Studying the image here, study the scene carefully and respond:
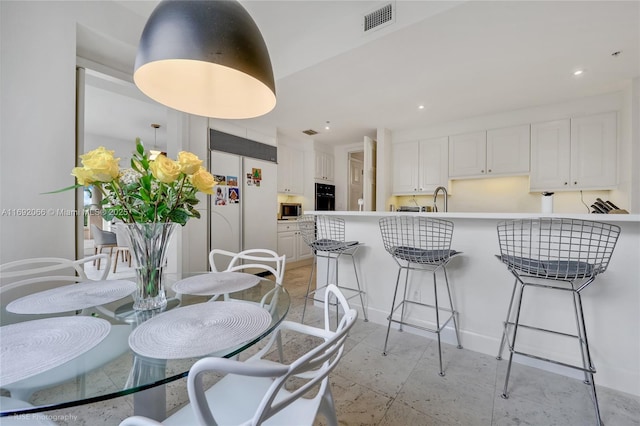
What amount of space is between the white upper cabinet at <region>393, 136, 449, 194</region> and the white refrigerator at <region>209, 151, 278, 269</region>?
7.15ft

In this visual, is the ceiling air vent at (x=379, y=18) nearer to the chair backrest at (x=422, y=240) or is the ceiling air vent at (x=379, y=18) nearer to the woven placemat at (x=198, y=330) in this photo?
the chair backrest at (x=422, y=240)

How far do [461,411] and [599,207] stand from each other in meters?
2.17

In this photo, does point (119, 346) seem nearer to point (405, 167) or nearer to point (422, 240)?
point (422, 240)

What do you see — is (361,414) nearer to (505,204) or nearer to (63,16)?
(63,16)

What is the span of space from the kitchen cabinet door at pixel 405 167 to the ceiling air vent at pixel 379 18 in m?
2.61

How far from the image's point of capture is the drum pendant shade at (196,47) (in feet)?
3.00

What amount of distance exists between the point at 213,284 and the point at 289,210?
380cm

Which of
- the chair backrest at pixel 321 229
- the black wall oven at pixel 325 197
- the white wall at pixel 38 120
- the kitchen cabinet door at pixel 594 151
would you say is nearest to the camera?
the white wall at pixel 38 120

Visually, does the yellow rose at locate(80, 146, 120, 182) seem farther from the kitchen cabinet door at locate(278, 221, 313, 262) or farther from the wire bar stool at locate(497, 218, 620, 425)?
the kitchen cabinet door at locate(278, 221, 313, 262)

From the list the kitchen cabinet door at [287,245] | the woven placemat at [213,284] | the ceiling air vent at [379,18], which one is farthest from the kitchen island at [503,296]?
the kitchen cabinet door at [287,245]

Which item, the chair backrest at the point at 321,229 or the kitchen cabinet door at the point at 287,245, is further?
the kitchen cabinet door at the point at 287,245

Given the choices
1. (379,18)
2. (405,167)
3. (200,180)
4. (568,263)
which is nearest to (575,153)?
(405,167)

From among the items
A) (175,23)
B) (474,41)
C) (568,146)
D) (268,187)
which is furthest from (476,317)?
(268,187)

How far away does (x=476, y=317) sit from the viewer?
6.72ft
